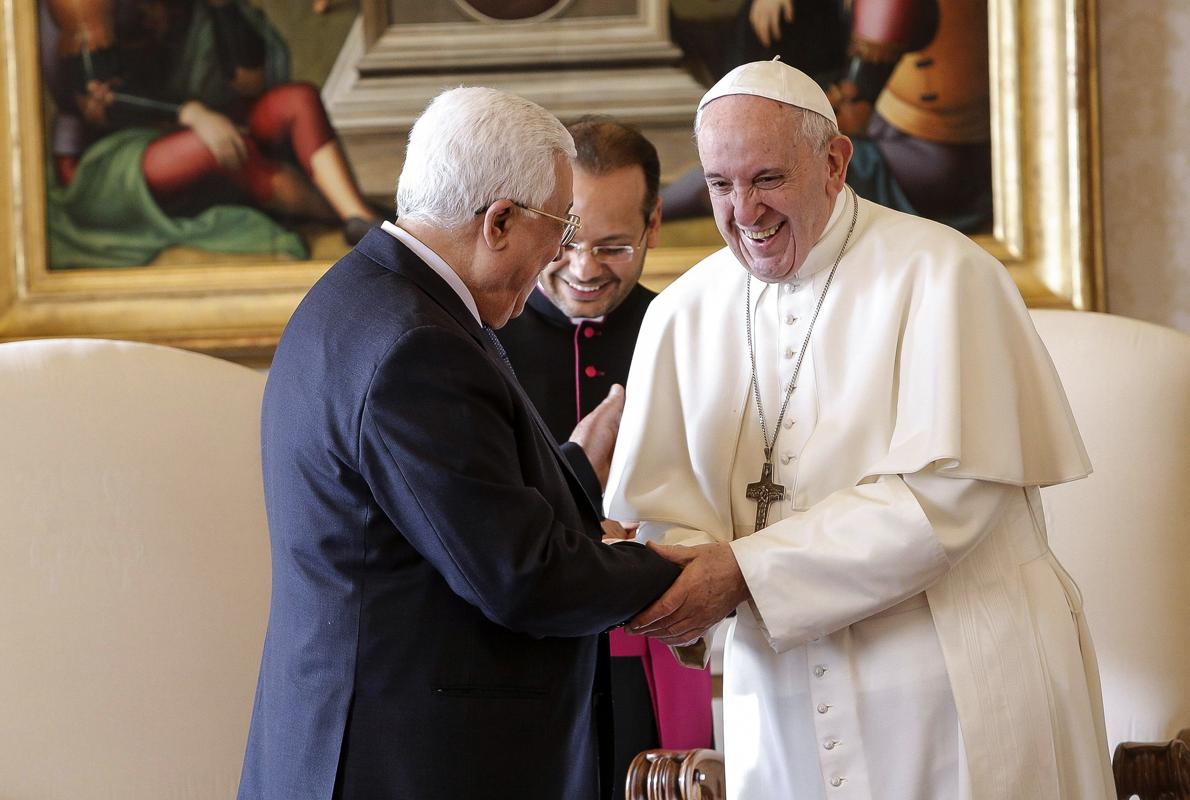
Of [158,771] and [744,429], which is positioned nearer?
[744,429]

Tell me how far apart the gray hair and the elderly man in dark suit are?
38 centimetres

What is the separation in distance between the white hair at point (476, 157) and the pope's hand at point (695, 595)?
582 millimetres

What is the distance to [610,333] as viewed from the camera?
289cm

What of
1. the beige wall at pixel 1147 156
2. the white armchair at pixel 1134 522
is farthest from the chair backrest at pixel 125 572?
the beige wall at pixel 1147 156

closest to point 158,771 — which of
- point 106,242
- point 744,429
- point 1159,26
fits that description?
point 744,429

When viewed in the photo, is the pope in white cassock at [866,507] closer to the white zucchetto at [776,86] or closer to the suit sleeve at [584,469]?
the white zucchetto at [776,86]

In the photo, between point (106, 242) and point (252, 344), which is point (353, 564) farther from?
point (106, 242)

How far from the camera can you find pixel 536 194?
1.86m

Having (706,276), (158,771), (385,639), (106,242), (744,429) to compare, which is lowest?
(158,771)

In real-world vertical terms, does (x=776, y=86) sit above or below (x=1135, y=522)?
above

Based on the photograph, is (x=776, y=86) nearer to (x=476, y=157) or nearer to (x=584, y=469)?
(x=476, y=157)

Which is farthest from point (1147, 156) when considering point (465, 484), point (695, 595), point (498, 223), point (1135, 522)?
point (465, 484)

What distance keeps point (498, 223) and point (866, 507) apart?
679 mm

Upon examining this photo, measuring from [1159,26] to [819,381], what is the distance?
188cm
